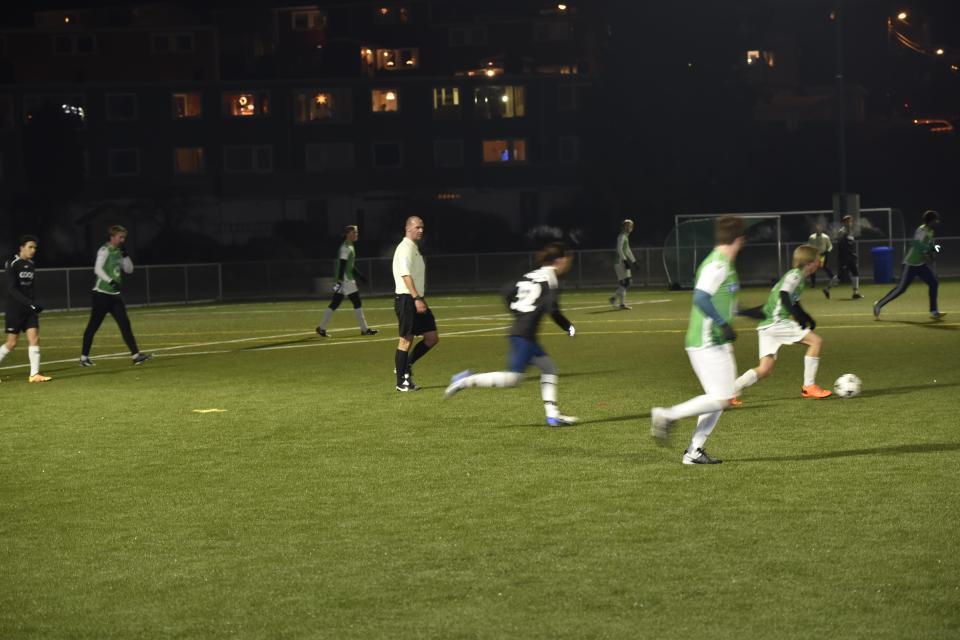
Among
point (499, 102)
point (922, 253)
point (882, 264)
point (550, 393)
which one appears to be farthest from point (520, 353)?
point (499, 102)

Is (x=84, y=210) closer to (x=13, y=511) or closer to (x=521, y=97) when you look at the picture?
(x=521, y=97)

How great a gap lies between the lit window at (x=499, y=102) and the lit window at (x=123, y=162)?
19.0m

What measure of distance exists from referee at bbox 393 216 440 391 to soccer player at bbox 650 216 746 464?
5.89m

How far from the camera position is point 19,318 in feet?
60.8

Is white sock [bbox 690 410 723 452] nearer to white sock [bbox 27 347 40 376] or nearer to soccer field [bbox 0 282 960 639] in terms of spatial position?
soccer field [bbox 0 282 960 639]

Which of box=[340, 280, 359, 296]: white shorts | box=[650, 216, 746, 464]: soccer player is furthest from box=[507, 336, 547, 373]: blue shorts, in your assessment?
box=[340, 280, 359, 296]: white shorts

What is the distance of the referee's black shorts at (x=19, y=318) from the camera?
1842 cm

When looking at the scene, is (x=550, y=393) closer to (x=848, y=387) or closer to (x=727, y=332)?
(x=727, y=332)

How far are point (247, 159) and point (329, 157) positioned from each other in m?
4.45

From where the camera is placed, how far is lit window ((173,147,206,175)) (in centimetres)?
7300

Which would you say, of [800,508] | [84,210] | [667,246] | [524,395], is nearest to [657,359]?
[524,395]

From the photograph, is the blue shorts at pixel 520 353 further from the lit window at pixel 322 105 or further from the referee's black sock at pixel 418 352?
the lit window at pixel 322 105

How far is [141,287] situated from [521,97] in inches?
1481

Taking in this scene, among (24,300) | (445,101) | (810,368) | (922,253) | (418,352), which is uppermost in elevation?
(445,101)
